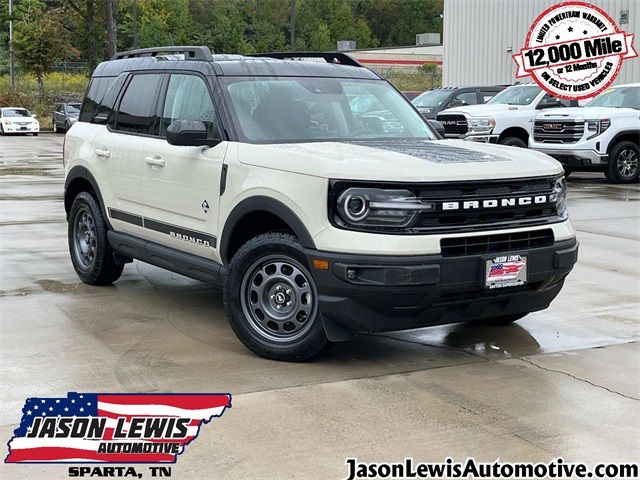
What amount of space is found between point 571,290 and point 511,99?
13.8 meters

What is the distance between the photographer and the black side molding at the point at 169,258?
21.4ft

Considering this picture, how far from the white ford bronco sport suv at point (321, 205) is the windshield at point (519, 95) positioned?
45.9 feet

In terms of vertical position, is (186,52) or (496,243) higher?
(186,52)

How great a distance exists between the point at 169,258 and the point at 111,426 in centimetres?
235

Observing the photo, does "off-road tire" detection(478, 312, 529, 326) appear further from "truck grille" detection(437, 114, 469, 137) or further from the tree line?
the tree line

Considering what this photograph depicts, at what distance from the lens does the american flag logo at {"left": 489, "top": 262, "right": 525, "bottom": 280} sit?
5719 mm

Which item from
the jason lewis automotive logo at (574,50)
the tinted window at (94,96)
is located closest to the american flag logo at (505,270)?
the tinted window at (94,96)

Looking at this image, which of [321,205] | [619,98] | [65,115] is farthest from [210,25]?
[321,205]

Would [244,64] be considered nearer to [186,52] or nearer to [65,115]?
[186,52]

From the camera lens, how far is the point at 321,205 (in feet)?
18.4

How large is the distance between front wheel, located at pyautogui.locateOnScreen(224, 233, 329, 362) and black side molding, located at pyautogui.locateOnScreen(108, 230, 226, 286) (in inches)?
13.3

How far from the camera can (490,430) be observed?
4.79 m

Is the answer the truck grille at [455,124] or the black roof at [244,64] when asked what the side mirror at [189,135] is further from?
the truck grille at [455,124]

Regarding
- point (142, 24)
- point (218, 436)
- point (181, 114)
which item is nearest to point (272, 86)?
point (181, 114)
